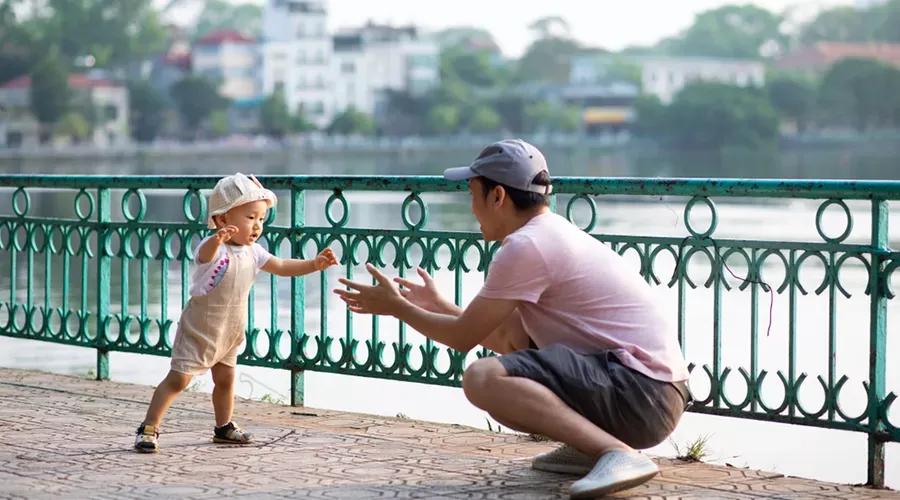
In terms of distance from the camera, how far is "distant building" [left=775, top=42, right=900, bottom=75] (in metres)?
142

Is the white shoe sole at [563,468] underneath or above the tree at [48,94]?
underneath

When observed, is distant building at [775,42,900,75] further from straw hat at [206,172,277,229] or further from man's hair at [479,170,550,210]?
man's hair at [479,170,550,210]

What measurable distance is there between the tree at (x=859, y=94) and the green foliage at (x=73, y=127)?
2160 inches

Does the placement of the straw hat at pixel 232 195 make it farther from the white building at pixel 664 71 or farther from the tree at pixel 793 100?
the white building at pixel 664 71

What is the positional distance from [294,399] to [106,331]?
1310 millimetres

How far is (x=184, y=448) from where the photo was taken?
577 cm

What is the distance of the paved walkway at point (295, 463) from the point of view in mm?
4996

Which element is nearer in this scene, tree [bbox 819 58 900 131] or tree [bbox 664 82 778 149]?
tree [bbox 664 82 778 149]

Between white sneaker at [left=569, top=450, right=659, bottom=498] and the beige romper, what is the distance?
154 cm

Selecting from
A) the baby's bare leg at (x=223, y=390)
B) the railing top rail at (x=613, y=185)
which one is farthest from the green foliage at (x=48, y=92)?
the baby's bare leg at (x=223, y=390)

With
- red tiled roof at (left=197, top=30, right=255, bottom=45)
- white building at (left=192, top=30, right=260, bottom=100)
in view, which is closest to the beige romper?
white building at (left=192, top=30, right=260, bottom=100)

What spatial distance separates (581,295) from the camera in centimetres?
476

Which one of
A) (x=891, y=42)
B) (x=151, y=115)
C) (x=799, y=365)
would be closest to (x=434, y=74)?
(x=151, y=115)

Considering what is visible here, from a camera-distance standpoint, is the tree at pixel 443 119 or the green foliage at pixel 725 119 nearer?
the green foliage at pixel 725 119
